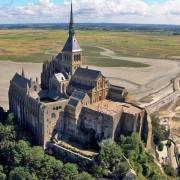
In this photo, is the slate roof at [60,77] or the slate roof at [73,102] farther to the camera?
the slate roof at [60,77]

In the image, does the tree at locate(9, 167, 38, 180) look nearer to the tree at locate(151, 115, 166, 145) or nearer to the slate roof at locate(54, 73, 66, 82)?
the slate roof at locate(54, 73, 66, 82)

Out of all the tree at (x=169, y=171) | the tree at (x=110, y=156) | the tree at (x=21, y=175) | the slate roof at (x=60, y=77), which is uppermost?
the slate roof at (x=60, y=77)

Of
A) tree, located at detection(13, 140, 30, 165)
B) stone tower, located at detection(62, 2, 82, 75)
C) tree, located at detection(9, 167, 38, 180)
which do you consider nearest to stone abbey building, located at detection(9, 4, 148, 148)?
stone tower, located at detection(62, 2, 82, 75)

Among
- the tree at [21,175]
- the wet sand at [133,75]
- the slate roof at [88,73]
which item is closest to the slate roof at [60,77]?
the slate roof at [88,73]

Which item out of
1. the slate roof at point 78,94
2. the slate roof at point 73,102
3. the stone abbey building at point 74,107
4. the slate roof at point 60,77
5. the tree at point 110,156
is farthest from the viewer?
the slate roof at point 60,77

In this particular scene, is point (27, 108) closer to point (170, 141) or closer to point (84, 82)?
point (84, 82)

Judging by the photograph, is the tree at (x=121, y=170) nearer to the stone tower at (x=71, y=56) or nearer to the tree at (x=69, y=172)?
the tree at (x=69, y=172)

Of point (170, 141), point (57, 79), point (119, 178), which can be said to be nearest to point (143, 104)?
point (170, 141)

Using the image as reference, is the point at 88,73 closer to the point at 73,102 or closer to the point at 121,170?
the point at 73,102
